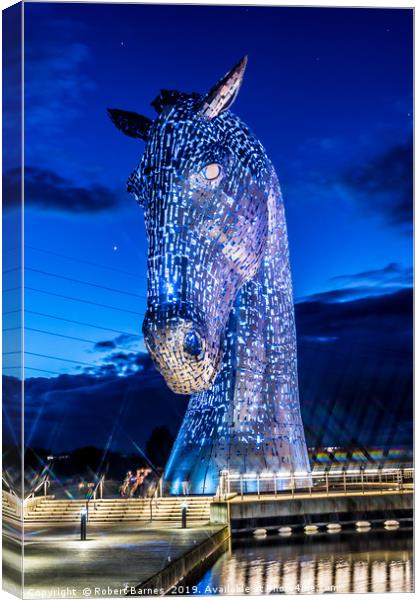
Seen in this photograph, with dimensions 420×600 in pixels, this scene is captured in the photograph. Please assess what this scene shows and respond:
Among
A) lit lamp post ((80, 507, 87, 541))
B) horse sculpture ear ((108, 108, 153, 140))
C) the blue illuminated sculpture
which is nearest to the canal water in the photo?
the blue illuminated sculpture

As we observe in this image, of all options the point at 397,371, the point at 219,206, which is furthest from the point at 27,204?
the point at 397,371

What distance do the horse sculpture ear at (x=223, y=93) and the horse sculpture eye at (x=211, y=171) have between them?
46 cm

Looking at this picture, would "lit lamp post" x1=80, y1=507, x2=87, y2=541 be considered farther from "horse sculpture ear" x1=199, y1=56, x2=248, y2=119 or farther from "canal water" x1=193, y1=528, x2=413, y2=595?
"horse sculpture ear" x1=199, y1=56, x2=248, y2=119

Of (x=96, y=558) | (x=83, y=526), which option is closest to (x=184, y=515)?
(x=83, y=526)

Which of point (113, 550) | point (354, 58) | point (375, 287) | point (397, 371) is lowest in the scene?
point (113, 550)

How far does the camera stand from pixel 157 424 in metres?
11.9

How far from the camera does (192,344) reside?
26.5ft

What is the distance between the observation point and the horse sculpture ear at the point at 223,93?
871 cm

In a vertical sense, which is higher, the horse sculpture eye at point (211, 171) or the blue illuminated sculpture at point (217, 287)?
the horse sculpture eye at point (211, 171)

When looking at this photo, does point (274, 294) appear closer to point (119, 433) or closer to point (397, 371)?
point (397, 371)

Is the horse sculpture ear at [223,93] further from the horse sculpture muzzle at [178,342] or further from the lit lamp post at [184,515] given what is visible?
the lit lamp post at [184,515]

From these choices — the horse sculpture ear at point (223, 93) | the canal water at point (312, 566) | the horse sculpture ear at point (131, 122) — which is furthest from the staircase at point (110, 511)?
the horse sculpture ear at point (223, 93)

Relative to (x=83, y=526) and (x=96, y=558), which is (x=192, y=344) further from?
(x=83, y=526)

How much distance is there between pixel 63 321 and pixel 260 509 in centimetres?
282
